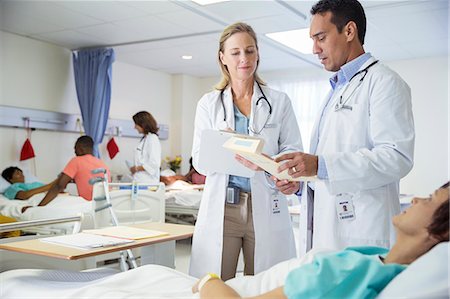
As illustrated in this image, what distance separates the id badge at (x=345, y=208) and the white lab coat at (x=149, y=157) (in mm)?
4094

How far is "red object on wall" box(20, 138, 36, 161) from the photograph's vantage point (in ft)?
18.5

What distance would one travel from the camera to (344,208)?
1773mm

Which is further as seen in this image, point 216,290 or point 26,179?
point 26,179

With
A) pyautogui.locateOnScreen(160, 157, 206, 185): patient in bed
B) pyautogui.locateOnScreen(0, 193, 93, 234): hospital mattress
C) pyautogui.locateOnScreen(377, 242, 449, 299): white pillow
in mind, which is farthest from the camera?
pyautogui.locateOnScreen(160, 157, 206, 185): patient in bed

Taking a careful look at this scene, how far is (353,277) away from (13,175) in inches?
186

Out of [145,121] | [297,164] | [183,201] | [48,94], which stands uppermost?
[48,94]

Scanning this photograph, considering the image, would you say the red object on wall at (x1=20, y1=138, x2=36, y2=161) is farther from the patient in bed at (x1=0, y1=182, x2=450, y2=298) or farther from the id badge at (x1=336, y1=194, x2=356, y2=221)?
the id badge at (x1=336, y1=194, x2=356, y2=221)

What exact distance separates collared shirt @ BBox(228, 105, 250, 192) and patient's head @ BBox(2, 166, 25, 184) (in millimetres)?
3728

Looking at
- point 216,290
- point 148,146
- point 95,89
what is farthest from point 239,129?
point 95,89

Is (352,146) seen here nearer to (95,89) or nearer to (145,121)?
(145,121)

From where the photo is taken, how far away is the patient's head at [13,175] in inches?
204

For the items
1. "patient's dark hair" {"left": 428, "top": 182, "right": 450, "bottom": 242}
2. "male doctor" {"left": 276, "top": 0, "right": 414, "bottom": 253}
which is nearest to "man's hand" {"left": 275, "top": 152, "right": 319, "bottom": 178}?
"male doctor" {"left": 276, "top": 0, "right": 414, "bottom": 253}

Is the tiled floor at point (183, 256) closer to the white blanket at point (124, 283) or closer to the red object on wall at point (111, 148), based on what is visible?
the red object on wall at point (111, 148)

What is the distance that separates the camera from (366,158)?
1628mm
